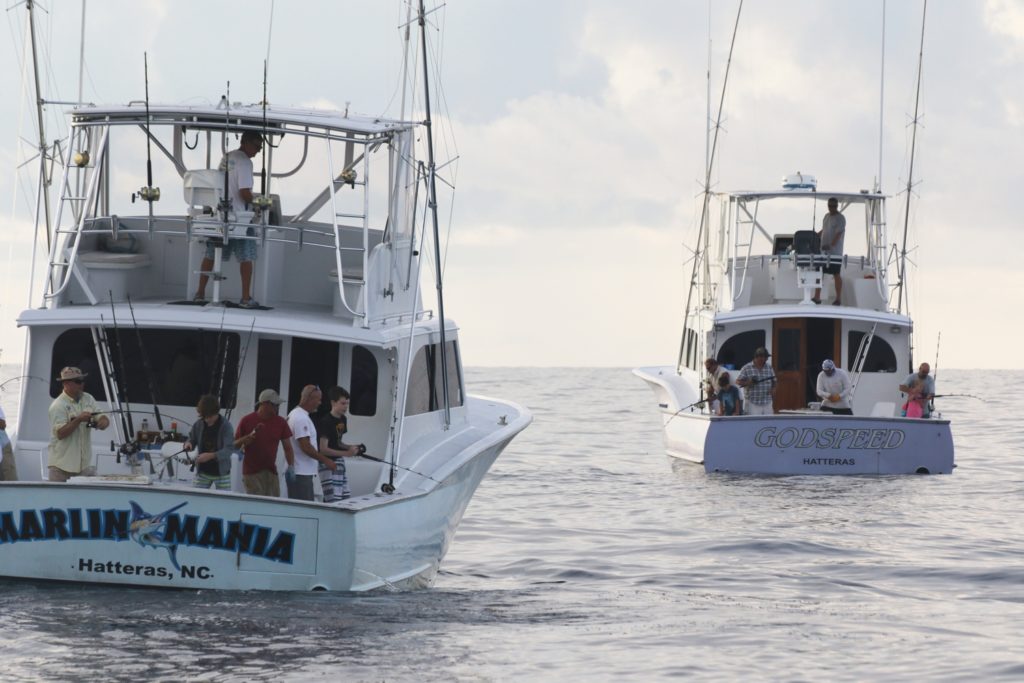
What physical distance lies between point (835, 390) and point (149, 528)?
1315 cm

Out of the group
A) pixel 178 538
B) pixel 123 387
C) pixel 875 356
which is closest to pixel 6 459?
pixel 123 387

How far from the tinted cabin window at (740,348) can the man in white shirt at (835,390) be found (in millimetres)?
1408

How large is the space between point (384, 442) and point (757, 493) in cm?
912

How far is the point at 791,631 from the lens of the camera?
1315cm

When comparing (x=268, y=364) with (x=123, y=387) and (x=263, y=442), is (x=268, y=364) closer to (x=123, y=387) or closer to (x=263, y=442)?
(x=123, y=387)

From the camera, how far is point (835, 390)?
75.8 feet

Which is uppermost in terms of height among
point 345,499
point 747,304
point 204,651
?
point 747,304

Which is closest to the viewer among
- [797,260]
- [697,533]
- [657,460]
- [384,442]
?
[384,442]

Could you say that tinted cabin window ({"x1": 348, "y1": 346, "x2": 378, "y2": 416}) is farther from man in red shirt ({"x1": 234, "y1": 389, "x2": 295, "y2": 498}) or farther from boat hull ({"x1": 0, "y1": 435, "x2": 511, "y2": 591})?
boat hull ({"x1": 0, "y1": 435, "x2": 511, "y2": 591})

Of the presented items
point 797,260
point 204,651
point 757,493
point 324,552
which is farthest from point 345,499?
point 797,260

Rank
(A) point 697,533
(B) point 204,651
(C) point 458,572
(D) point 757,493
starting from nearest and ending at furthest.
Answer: (B) point 204,651 < (C) point 458,572 < (A) point 697,533 < (D) point 757,493

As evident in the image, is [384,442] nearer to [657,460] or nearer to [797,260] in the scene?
[797,260]

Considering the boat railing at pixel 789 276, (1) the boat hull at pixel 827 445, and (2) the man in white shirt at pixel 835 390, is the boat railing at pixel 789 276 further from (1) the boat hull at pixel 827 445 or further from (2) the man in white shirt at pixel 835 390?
(1) the boat hull at pixel 827 445

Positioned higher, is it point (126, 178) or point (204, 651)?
point (126, 178)
